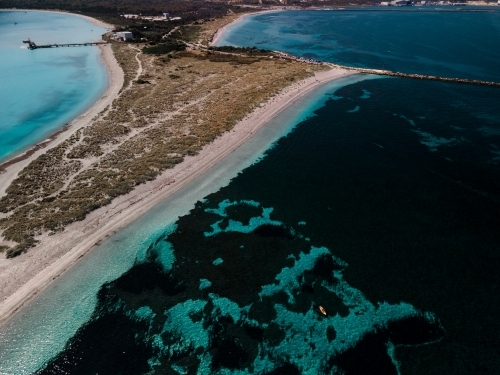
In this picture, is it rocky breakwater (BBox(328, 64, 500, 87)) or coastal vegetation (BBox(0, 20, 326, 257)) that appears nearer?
coastal vegetation (BBox(0, 20, 326, 257))

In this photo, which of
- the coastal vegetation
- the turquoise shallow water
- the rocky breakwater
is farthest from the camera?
the rocky breakwater

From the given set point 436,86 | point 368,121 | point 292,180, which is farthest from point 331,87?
point 292,180

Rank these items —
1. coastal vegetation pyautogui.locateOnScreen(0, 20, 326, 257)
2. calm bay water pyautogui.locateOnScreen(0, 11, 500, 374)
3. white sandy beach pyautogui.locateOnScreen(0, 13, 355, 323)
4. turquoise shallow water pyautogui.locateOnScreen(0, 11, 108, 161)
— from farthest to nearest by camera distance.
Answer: turquoise shallow water pyautogui.locateOnScreen(0, 11, 108, 161)
coastal vegetation pyautogui.locateOnScreen(0, 20, 326, 257)
white sandy beach pyautogui.locateOnScreen(0, 13, 355, 323)
calm bay water pyautogui.locateOnScreen(0, 11, 500, 374)

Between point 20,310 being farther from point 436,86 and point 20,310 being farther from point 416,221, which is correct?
point 436,86

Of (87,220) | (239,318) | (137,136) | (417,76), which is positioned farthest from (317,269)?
(417,76)

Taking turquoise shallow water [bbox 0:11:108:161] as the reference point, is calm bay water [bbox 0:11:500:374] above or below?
below

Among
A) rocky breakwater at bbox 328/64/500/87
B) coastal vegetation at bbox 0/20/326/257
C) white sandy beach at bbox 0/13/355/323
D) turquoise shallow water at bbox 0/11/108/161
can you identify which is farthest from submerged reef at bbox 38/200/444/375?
rocky breakwater at bbox 328/64/500/87

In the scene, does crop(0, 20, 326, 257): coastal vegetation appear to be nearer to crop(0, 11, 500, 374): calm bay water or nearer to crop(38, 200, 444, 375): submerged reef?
crop(0, 11, 500, 374): calm bay water
